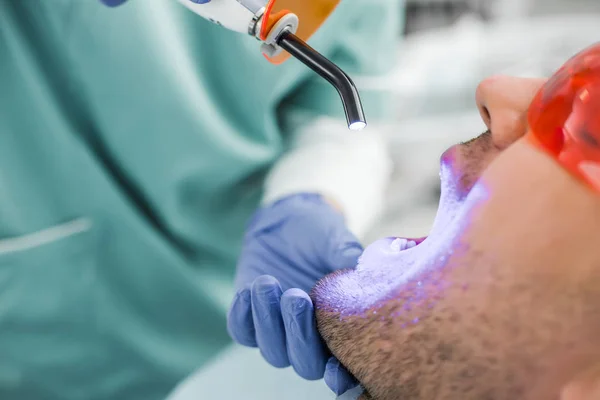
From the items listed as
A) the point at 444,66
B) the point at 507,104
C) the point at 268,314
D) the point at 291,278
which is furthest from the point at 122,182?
the point at 444,66

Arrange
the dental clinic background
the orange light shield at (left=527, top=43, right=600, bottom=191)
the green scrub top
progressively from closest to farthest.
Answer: the orange light shield at (left=527, top=43, right=600, bottom=191) < the green scrub top < the dental clinic background

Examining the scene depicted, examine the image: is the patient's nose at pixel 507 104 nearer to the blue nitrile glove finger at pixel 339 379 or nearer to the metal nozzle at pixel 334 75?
the metal nozzle at pixel 334 75

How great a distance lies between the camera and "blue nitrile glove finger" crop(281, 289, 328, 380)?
2.26ft

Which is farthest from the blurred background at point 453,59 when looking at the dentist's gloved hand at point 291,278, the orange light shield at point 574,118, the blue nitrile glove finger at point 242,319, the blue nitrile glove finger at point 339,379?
the orange light shield at point 574,118

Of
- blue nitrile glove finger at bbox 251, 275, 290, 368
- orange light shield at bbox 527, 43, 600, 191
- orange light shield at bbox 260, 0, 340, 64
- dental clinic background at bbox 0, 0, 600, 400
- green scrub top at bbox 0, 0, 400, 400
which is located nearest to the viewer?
orange light shield at bbox 527, 43, 600, 191

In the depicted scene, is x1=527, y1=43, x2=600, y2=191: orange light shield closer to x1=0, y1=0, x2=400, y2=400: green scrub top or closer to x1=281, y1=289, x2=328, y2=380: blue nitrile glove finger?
x1=281, y1=289, x2=328, y2=380: blue nitrile glove finger

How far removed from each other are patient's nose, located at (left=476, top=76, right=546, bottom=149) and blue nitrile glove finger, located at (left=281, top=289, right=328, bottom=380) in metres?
0.28

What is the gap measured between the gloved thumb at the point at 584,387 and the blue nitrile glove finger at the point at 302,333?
0.92ft

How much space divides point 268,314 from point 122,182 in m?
0.48

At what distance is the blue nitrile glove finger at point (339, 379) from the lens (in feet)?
2.18

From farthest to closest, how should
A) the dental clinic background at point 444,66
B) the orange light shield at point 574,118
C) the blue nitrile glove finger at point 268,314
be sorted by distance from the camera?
the dental clinic background at point 444,66
the blue nitrile glove finger at point 268,314
the orange light shield at point 574,118

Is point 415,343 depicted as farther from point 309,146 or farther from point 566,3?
point 566,3

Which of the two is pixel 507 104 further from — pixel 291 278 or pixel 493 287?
pixel 291 278

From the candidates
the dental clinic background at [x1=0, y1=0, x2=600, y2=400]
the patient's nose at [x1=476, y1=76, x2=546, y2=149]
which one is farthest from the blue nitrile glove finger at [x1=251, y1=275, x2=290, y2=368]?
the patient's nose at [x1=476, y1=76, x2=546, y2=149]
